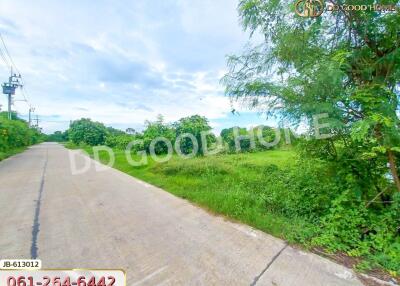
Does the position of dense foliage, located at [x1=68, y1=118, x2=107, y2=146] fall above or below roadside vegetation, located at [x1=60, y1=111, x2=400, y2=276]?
above

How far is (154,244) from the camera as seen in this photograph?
2.85 meters

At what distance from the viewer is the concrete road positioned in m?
2.25

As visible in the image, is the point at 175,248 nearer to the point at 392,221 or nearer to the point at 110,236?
the point at 110,236

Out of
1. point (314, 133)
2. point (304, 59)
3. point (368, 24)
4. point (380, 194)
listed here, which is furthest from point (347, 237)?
point (368, 24)

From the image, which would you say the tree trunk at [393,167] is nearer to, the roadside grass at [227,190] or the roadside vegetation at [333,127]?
the roadside vegetation at [333,127]

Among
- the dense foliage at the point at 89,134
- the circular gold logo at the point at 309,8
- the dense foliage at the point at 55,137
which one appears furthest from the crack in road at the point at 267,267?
the dense foliage at the point at 55,137

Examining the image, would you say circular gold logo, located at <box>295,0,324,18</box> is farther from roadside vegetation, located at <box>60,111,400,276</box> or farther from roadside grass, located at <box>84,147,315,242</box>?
roadside grass, located at <box>84,147,315,242</box>

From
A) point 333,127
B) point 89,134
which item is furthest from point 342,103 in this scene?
point 89,134

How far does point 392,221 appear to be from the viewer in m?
2.91

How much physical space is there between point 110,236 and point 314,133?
11.0 ft

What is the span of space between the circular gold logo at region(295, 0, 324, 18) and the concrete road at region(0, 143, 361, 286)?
10.6 feet

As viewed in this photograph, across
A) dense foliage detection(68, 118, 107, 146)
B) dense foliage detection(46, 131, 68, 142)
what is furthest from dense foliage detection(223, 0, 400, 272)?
dense foliage detection(46, 131, 68, 142)

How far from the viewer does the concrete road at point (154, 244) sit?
225cm

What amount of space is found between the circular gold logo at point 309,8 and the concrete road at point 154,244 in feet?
10.6
